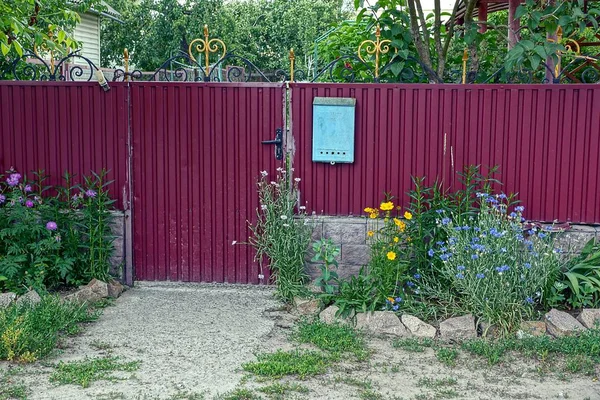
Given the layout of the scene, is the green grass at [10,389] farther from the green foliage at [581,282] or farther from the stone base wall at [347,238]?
the green foliage at [581,282]

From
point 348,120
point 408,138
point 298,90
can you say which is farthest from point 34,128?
point 408,138

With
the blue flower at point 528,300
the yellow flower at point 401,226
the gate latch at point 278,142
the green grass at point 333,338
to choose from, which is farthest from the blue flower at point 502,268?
the gate latch at point 278,142

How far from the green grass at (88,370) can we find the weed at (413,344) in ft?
6.14

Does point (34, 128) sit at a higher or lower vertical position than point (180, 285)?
higher

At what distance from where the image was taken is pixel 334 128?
6531 millimetres

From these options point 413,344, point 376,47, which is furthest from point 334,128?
point 413,344

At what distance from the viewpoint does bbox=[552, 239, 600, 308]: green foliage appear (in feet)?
19.0

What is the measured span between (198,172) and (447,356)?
2937 millimetres

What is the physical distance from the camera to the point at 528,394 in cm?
451

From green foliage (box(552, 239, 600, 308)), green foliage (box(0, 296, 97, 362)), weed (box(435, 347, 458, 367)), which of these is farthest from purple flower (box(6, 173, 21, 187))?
green foliage (box(552, 239, 600, 308))

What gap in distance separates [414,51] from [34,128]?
3689 mm

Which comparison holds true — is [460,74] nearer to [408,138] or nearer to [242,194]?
[408,138]

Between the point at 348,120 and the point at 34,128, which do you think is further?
the point at 34,128

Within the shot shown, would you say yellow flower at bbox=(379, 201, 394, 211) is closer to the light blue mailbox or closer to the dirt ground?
the light blue mailbox
